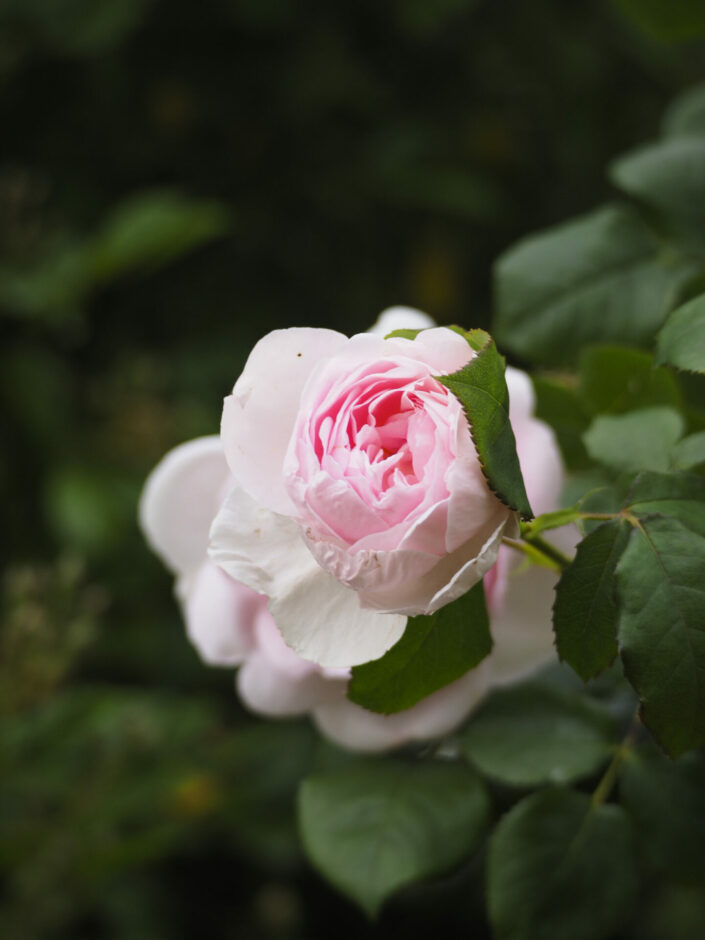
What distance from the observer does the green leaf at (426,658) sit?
270 mm

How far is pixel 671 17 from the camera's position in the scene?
0.46 metres

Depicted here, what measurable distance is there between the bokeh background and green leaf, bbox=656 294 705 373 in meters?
0.61

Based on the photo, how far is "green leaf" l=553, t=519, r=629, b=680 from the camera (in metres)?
0.26

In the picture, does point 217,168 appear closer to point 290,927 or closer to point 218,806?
point 218,806

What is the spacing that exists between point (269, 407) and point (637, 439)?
5.6 inches

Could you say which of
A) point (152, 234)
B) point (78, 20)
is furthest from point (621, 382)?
point (78, 20)

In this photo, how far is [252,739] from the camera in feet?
3.11

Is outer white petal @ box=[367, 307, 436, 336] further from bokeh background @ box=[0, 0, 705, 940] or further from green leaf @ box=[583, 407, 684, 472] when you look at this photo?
bokeh background @ box=[0, 0, 705, 940]

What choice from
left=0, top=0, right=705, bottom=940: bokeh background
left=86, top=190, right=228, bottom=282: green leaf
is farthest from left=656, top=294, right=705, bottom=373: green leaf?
left=86, top=190, right=228, bottom=282: green leaf

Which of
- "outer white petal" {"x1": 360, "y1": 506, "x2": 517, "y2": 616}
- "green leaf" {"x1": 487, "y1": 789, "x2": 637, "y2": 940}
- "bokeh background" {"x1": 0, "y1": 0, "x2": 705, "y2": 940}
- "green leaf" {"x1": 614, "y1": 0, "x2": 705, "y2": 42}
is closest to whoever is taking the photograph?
"outer white petal" {"x1": 360, "y1": 506, "x2": 517, "y2": 616}

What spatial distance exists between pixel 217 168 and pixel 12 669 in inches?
27.0

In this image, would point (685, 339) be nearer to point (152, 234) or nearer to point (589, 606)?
point (589, 606)

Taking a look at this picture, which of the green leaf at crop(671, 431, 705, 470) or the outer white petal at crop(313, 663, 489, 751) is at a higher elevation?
the green leaf at crop(671, 431, 705, 470)

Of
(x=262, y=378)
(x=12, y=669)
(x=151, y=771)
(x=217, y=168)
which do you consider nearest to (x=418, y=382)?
(x=262, y=378)
